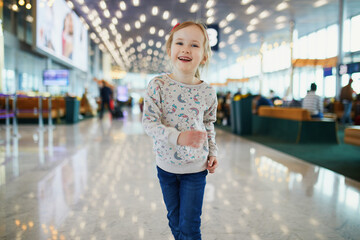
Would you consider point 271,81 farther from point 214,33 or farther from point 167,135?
point 167,135

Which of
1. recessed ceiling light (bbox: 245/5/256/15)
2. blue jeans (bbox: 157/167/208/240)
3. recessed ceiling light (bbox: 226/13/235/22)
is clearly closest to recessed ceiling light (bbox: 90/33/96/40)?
recessed ceiling light (bbox: 226/13/235/22)

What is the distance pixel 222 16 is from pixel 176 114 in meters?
16.1

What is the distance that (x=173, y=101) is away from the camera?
123 cm

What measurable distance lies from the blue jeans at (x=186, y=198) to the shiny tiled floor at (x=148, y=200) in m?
0.60

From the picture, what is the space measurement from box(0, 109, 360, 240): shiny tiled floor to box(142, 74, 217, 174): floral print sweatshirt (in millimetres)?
795

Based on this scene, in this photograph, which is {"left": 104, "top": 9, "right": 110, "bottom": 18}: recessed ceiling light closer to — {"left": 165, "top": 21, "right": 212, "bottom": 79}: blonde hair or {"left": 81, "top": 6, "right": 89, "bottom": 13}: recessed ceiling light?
{"left": 81, "top": 6, "right": 89, "bottom": 13}: recessed ceiling light

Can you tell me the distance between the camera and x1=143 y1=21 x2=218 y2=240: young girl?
4.01ft

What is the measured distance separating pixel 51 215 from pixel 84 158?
7.14 ft

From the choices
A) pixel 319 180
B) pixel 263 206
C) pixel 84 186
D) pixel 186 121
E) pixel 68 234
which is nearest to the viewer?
pixel 186 121

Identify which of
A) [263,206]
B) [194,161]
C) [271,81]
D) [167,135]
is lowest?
[263,206]

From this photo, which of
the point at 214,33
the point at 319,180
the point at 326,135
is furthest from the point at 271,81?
the point at 319,180

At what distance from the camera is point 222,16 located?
16000 mm

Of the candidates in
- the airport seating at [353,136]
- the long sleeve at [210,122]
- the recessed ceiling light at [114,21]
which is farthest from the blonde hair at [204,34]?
the recessed ceiling light at [114,21]

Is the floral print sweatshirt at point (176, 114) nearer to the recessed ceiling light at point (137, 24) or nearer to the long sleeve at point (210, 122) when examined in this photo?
the long sleeve at point (210, 122)
